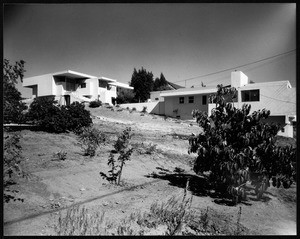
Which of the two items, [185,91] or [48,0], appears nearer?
[48,0]

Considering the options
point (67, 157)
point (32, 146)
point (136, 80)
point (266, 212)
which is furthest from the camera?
point (136, 80)

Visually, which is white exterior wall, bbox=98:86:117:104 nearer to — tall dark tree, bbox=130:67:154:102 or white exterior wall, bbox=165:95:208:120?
tall dark tree, bbox=130:67:154:102

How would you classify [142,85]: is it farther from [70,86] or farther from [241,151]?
[241,151]

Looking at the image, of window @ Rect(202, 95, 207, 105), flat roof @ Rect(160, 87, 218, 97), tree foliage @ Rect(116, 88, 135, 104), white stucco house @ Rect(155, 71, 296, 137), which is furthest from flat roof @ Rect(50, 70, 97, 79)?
window @ Rect(202, 95, 207, 105)

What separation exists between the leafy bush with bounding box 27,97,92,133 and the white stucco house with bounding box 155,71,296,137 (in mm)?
15481

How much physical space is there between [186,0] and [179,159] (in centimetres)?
722

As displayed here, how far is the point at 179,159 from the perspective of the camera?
382 inches

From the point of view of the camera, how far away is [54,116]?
1111cm

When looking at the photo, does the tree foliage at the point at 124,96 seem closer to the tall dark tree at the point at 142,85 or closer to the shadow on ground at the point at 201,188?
the tall dark tree at the point at 142,85

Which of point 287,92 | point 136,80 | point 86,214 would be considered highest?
point 136,80

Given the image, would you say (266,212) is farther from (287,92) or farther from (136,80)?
(136,80)

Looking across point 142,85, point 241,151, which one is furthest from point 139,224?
point 142,85

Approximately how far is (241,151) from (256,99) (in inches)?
717

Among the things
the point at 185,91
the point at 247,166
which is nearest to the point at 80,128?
the point at 247,166
